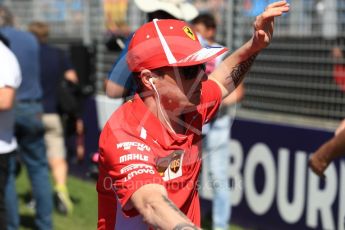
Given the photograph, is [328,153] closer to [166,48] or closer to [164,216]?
[166,48]

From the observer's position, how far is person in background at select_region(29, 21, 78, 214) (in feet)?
26.1

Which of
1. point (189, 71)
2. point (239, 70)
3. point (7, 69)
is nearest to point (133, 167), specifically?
point (189, 71)

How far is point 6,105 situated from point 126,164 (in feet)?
8.13

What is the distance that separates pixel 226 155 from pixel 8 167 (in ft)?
7.89

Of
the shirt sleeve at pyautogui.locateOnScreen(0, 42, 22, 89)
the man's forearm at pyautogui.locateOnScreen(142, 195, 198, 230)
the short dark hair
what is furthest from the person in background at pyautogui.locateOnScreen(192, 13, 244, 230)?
the man's forearm at pyautogui.locateOnScreen(142, 195, 198, 230)

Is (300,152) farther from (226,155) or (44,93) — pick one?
(44,93)

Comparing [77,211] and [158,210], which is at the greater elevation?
[158,210]

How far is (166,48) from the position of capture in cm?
Answer: 283

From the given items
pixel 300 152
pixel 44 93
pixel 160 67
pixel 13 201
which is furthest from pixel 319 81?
pixel 160 67

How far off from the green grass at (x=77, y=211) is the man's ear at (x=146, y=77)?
4585 millimetres

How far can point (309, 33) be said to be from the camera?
26.8 feet

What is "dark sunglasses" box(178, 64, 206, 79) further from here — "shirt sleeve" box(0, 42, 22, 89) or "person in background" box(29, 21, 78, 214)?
"person in background" box(29, 21, 78, 214)

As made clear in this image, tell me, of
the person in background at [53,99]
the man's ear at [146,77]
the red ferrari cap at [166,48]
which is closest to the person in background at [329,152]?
the red ferrari cap at [166,48]

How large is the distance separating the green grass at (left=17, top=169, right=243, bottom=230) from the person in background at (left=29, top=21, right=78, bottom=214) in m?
0.14
